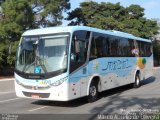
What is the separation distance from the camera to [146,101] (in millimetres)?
15383

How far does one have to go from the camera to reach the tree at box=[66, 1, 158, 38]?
50938 mm

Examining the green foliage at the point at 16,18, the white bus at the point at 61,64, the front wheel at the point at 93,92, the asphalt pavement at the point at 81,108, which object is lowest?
the asphalt pavement at the point at 81,108

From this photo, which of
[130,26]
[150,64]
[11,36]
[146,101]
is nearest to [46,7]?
[11,36]

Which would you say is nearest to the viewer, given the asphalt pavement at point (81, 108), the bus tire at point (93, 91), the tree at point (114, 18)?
the asphalt pavement at point (81, 108)

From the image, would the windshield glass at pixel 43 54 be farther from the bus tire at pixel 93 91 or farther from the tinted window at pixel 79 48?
the bus tire at pixel 93 91

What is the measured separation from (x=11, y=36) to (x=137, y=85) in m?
12.0

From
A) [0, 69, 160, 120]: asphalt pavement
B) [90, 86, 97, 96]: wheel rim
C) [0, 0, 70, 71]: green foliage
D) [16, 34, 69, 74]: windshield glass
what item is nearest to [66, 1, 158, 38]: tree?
[0, 0, 70, 71]: green foliage

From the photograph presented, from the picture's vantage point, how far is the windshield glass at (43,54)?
1341 cm

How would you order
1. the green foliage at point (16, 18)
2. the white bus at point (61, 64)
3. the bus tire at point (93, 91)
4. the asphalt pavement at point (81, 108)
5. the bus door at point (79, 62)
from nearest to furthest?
the asphalt pavement at point (81, 108) < the white bus at point (61, 64) < the bus door at point (79, 62) < the bus tire at point (93, 91) < the green foliage at point (16, 18)

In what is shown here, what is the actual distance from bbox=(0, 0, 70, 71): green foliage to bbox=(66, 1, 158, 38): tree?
63.5ft

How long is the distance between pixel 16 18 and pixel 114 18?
2735 centimetres

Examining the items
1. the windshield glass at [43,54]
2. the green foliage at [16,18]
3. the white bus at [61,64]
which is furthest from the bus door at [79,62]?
the green foliage at [16,18]

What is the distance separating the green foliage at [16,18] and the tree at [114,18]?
1937 centimetres

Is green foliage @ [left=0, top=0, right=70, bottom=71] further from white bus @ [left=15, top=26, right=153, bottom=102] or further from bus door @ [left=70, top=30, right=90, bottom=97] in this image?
bus door @ [left=70, top=30, right=90, bottom=97]
